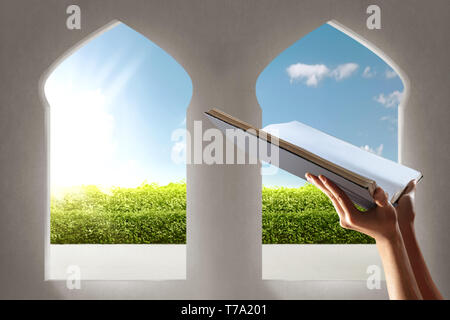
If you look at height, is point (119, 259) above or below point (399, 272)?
below

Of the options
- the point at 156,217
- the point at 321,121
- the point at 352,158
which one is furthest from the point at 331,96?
the point at 352,158

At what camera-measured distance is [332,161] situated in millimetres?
977

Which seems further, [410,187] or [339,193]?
[410,187]

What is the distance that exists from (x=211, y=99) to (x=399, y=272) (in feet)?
7.27

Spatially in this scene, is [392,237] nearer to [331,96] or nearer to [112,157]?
[112,157]

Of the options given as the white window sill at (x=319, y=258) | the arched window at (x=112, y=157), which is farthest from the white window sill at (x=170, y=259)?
the arched window at (x=112, y=157)

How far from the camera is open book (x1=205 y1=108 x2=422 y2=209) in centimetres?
76

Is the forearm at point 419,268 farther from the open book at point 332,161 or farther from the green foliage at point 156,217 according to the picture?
the green foliage at point 156,217

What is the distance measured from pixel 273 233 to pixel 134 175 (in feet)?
6.31

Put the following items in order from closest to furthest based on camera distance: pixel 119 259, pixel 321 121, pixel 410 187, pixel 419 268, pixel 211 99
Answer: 1. pixel 419 268
2. pixel 410 187
3. pixel 211 99
4. pixel 119 259
5. pixel 321 121

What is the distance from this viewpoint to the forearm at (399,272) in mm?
759

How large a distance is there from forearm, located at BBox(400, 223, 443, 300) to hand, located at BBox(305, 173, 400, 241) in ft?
0.55

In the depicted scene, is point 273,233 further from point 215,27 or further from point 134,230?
point 215,27

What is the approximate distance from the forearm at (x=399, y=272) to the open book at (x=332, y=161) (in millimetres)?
96
